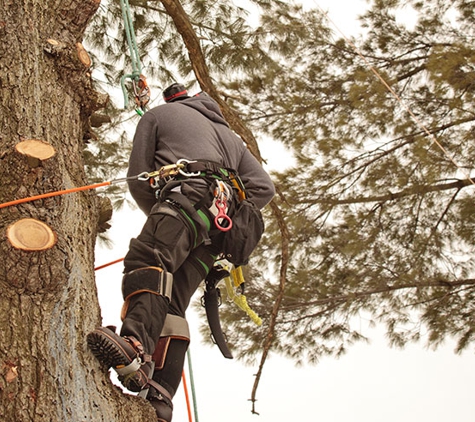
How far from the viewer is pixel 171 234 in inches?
81.6

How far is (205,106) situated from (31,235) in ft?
3.68

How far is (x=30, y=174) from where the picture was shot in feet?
5.96

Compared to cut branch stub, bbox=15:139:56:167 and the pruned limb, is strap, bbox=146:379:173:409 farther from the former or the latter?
the pruned limb

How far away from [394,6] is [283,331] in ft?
8.98

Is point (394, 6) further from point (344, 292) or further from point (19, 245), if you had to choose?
point (19, 245)

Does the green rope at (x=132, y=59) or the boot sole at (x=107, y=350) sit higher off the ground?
the green rope at (x=132, y=59)

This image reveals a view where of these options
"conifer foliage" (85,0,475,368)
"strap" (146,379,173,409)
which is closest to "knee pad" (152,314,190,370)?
"strap" (146,379,173,409)

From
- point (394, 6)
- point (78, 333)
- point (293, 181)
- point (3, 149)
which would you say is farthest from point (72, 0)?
point (394, 6)

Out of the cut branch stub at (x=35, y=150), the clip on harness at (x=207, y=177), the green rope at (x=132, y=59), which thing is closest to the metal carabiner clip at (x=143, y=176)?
the clip on harness at (x=207, y=177)

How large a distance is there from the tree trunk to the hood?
0.38m

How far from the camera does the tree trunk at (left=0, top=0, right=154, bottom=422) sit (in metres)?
1.56

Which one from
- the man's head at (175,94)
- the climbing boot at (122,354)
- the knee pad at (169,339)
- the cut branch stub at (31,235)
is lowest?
the climbing boot at (122,354)

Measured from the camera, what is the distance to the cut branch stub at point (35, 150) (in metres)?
1.82

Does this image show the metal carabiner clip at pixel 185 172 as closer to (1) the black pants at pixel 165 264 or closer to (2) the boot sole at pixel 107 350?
(1) the black pants at pixel 165 264
